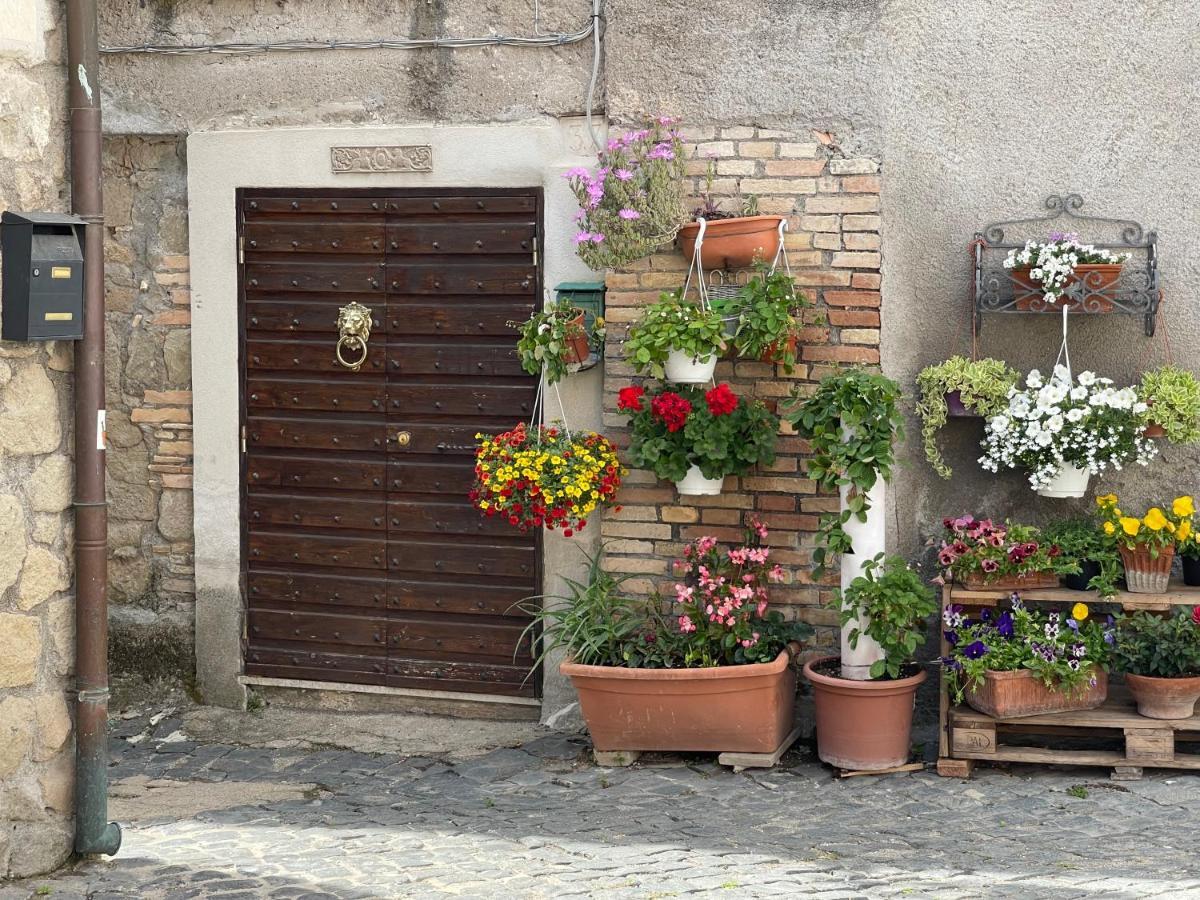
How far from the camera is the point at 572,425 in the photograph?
6.56 meters

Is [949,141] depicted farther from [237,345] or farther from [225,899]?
[225,899]

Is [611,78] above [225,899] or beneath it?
above

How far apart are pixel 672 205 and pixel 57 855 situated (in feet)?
10.6

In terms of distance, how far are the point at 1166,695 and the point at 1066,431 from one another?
103 centimetres

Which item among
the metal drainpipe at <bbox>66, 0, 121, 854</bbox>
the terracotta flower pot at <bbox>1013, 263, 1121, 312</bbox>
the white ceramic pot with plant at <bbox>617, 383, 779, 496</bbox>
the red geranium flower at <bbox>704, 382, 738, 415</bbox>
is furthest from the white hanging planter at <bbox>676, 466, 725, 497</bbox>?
the metal drainpipe at <bbox>66, 0, 121, 854</bbox>

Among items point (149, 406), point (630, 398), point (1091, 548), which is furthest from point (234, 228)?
point (1091, 548)

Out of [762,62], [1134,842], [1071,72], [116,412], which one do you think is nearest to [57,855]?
[116,412]

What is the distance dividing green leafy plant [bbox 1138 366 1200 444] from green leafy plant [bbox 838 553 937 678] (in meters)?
1.07

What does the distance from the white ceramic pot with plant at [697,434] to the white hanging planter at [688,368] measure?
0.23 ft

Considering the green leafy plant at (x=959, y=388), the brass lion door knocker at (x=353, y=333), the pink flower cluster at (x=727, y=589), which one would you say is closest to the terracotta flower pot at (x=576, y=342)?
the pink flower cluster at (x=727, y=589)

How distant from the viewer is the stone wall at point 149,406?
716cm

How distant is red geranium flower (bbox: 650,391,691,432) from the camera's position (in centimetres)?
585

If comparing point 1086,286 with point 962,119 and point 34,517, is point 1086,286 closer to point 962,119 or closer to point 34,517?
point 962,119

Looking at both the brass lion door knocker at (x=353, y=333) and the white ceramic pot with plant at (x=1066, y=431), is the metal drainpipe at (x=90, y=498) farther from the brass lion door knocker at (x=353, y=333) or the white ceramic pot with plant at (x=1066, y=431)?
the white ceramic pot with plant at (x=1066, y=431)
